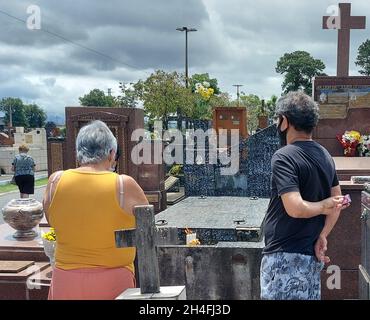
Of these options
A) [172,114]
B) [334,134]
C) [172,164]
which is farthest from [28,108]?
[334,134]

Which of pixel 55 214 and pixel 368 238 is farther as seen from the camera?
pixel 368 238

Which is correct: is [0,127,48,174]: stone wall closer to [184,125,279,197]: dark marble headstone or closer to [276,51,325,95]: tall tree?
[184,125,279,197]: dark marble headstone

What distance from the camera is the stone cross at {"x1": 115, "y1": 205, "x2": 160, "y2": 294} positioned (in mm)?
2391

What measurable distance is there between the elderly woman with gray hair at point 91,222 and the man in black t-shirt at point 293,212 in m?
0.75

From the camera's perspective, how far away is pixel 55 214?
8.38ft

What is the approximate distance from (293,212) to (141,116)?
258 inches

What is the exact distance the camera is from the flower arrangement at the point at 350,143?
683cm

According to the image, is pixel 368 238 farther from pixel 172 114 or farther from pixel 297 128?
pixel 172 114

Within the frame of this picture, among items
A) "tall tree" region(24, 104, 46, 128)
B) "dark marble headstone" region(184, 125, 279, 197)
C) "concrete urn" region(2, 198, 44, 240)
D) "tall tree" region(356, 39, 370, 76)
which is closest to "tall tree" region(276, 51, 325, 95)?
"tall tree" region(356, 39, 370, 76)

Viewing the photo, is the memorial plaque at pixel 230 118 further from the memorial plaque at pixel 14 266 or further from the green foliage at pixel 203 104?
the memorial plaque at pixel 14 266

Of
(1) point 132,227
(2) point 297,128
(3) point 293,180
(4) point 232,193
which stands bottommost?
(4) point 232,193

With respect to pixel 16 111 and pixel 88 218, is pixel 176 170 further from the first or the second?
pixel 16 111

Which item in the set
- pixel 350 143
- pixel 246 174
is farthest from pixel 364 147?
pixel 246 174

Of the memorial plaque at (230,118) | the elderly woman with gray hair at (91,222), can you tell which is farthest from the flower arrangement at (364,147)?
the memorial plaque at (230,118)
